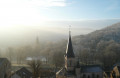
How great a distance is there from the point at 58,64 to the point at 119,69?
3434cm

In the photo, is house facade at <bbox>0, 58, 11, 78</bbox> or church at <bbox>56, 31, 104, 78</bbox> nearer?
house facade at <bbox>0, 58, 11, 78</bbox>

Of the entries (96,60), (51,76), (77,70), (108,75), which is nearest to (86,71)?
(77,70)

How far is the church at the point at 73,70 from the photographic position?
4166 cm

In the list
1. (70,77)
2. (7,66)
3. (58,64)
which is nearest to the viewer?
(7,66)

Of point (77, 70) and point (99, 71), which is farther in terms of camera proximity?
point (99, 71)

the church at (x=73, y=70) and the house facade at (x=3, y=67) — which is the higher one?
the house facade at (x=3, y=67)

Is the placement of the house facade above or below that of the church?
above

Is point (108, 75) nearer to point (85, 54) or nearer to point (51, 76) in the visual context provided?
point (51, 76)

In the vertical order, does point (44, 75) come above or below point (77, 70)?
below

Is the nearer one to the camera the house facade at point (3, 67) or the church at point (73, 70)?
the house facade at point (3, 67)

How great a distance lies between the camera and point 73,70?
141ft

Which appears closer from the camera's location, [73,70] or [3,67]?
[3,67]

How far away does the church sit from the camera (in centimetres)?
4166

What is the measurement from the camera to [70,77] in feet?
135
